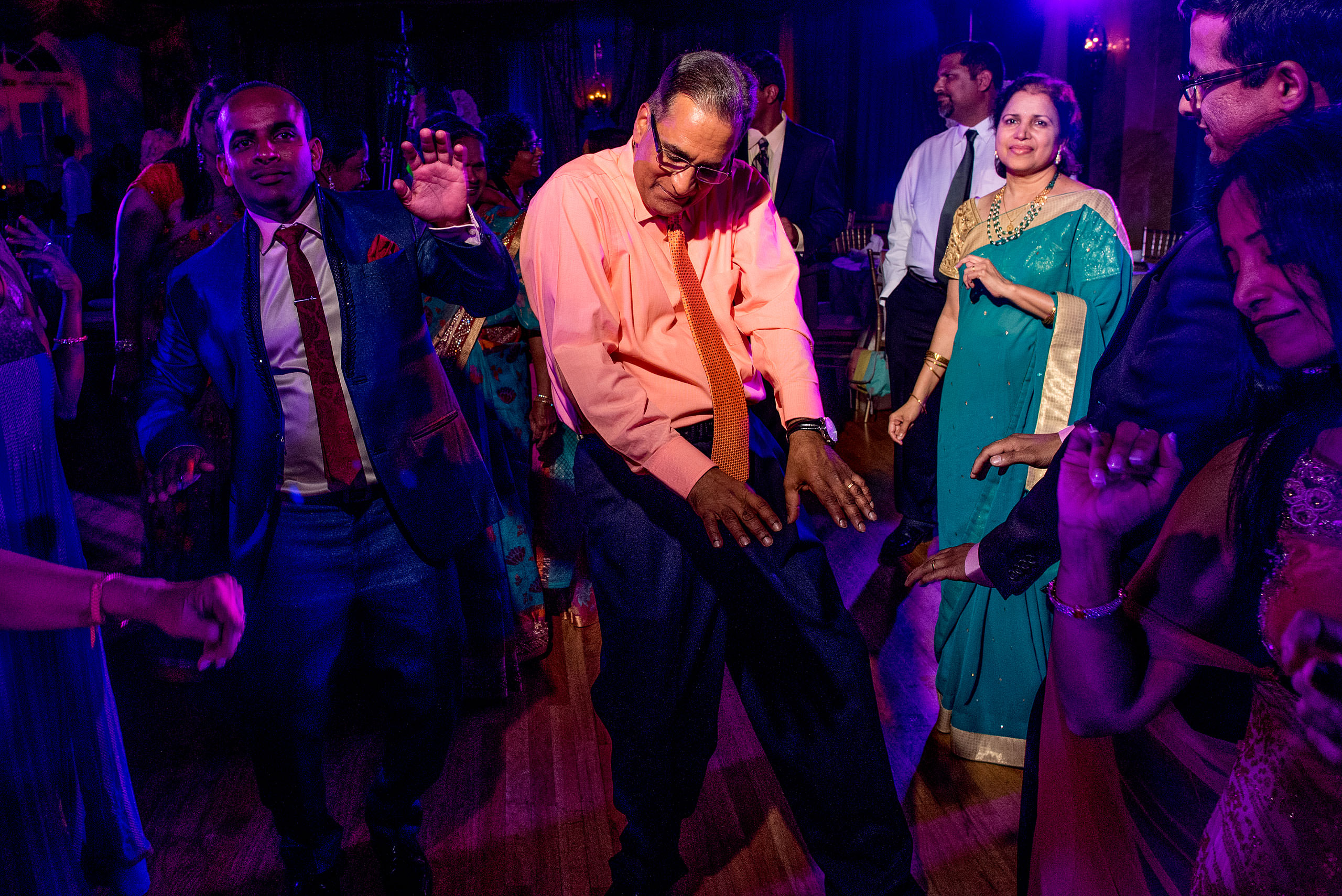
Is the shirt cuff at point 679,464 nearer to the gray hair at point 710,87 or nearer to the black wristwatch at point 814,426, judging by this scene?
the black wristwatch at point 814,426

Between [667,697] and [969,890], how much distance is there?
2.50 ft

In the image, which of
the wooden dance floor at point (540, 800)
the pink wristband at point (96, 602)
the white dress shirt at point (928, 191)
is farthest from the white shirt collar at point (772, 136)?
the pink wristband at point (96, 602)

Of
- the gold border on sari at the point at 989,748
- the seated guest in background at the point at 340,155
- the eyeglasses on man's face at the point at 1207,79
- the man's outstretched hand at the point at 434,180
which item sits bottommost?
the gold border on sari at the point at 989,748

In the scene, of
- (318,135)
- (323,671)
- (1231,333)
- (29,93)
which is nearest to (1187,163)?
(318,135)

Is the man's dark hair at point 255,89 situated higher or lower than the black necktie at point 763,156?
lower

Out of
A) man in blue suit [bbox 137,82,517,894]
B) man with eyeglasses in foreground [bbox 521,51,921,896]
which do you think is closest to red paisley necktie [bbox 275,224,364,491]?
man in blue suit [bbox 137,82,517,894]

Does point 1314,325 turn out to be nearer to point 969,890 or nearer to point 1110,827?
point 1110,827

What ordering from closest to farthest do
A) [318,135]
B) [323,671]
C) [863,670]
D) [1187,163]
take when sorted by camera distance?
[863,670]
[323,671]
[318,135]
[1187,163]

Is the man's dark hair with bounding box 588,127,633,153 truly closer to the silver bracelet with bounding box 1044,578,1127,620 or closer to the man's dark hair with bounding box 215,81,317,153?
the man's dark hair with bounding box 215,81,317,153

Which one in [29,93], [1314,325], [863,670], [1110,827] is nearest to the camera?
[1314,325]

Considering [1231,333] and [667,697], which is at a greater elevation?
[1231,333]

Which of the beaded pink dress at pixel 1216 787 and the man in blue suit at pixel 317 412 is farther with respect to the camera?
the man in blue suit at pixel 317 412

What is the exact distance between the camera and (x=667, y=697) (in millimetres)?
1734

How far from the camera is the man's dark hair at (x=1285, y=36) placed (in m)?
1.30
